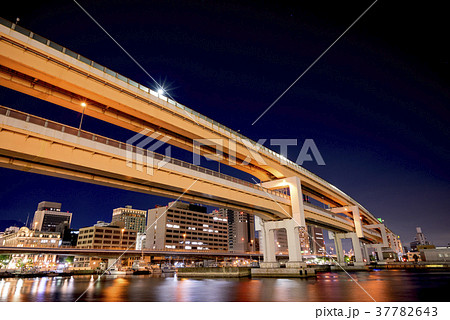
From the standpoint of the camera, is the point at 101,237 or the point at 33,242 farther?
the point at 101,237

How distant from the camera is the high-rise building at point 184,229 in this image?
147875 mm

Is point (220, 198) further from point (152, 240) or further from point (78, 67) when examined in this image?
point (152, 240)

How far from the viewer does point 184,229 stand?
156m

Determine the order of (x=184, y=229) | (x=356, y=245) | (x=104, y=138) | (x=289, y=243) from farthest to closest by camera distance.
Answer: (x=184, y=229) < (x=356, y=245) < (x=289, y=243) < (x=104, y=138)

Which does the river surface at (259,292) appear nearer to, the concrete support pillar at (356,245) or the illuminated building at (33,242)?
the concrete support pillar at (356,245)

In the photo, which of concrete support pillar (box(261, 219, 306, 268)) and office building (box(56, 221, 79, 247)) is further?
office building (box(56, 221, 79, 247))

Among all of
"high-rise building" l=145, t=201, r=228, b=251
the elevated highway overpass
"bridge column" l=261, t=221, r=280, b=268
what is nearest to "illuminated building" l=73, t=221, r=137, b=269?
"high-rise building" l=145, t=201, r=228, b=251

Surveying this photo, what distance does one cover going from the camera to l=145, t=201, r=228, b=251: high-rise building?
147875mm

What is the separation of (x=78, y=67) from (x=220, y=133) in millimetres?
14862
